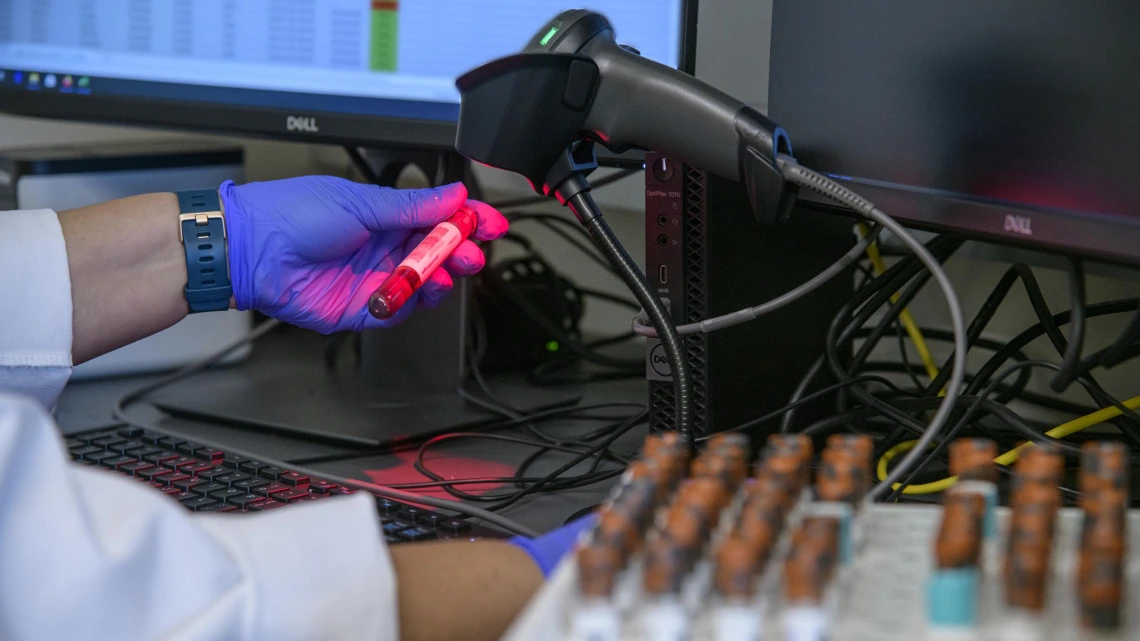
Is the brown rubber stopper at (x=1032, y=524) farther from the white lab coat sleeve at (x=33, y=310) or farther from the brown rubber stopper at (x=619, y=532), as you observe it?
the white lab coat sleeve at (x=33, y=310)

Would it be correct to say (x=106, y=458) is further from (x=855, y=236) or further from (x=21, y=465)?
(x=855, y=236)

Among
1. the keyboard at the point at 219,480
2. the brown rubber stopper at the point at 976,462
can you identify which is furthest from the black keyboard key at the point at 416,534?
the brown rubber stopper at the point at 976,462

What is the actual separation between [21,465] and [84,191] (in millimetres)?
752

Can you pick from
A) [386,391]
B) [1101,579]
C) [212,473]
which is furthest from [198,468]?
[1101,579]

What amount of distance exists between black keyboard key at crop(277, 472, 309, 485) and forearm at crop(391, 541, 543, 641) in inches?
9.3

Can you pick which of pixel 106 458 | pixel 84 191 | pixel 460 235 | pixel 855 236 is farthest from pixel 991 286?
pixel 84 191

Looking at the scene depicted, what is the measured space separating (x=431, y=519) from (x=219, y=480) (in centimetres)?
17

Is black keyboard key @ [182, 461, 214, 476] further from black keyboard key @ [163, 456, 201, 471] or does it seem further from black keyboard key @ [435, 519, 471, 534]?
black keyboard key @ [435, 519, 471, 534]

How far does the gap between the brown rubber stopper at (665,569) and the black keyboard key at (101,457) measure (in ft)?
1.87

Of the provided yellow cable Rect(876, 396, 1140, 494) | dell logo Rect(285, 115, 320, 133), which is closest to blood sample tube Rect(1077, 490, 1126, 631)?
yellow cable Rect(876, 396, 1140, 494)

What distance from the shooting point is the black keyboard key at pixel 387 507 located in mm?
669

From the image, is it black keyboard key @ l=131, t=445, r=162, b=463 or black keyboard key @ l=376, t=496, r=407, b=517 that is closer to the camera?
black keyboard key @ l=376, t=496, r=407, b=517

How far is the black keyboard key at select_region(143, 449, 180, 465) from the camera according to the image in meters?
0.79

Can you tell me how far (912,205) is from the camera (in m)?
0.66
